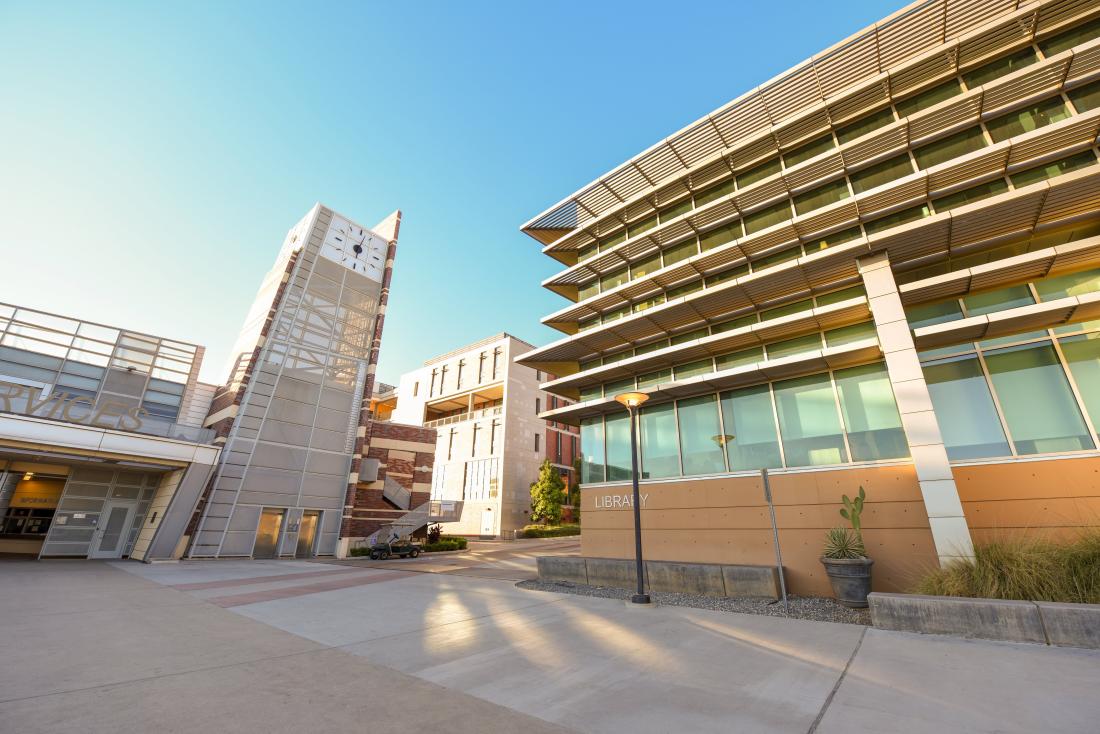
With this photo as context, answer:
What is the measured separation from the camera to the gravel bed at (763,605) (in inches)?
368

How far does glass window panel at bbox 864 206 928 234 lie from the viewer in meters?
12.9

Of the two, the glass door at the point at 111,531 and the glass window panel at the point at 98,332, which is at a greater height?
the glass window panel at the point at 98,332

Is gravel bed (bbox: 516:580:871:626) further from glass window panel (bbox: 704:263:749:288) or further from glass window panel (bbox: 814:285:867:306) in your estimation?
glass window panel (bbox: 704:263:749:288)

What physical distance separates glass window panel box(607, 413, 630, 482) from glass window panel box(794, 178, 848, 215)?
10115mm

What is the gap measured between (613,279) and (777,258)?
7267mm

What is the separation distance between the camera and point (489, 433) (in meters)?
50.1

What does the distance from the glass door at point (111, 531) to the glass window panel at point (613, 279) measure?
93.9 ft

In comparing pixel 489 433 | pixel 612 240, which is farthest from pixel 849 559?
pixel 489 433

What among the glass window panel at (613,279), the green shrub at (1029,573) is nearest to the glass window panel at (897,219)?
the green shrub at (1029,573)

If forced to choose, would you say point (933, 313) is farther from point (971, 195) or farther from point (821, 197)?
point (821, 197)

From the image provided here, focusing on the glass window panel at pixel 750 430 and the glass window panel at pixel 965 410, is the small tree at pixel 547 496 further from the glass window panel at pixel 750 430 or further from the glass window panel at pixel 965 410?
the glass window panel at pixel 965 410

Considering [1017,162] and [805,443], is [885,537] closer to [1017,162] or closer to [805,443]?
[805,443]

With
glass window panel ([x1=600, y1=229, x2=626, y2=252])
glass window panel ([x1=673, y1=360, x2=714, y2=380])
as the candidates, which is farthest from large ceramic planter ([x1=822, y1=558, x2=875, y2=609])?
glass window panel ([x1=600, y1=229, x2=626, y2=252])

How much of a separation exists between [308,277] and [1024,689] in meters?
34.0
